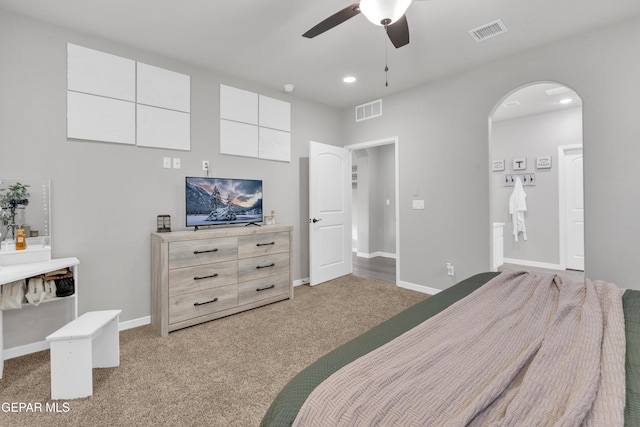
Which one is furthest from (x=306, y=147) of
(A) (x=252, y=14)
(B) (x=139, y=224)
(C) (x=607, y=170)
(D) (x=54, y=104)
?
(C) (x=607, y=170)

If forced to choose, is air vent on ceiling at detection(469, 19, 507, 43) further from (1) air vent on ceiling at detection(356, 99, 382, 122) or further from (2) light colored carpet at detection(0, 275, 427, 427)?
(2) light colored carpet at detection(0, 275, 427, 427)

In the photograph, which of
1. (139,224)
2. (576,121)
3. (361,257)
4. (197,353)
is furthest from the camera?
(361,257)

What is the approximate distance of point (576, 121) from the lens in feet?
15.5

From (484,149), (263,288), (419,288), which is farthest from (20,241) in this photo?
(484,149)

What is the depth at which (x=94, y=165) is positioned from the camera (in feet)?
8.94

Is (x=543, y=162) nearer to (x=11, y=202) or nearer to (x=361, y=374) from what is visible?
(x=361, y=374)

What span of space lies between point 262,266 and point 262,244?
0.25 m

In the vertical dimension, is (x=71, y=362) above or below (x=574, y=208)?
below

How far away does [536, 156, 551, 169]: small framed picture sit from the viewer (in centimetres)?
503

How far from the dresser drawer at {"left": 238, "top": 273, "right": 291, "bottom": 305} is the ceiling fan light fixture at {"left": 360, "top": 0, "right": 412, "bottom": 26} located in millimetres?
2691

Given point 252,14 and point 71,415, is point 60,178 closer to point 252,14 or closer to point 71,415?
point 71,415

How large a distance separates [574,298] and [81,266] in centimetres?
361

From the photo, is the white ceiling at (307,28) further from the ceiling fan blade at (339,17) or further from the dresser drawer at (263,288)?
the dresser drawer at (263,288)

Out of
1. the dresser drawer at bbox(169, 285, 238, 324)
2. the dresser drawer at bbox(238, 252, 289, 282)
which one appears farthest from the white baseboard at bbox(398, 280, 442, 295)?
the dresser drawer at bbox(169, 285, 238, 324)
